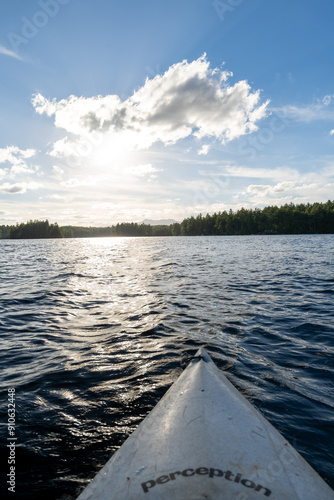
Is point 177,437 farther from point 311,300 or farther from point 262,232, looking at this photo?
point 262,232

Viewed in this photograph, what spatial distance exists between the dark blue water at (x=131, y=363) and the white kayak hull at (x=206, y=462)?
0.77 m

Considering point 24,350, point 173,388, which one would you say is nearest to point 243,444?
point 173,388

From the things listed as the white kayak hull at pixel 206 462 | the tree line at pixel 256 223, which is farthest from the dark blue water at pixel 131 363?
the tree line at pixel 256 223

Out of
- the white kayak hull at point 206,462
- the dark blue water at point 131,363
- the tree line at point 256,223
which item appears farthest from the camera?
the tree line at point 256,223

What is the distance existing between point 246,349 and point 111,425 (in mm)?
3936

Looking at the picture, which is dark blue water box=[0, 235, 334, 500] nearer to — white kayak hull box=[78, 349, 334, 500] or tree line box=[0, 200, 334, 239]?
white kayak hull box=[78, 349, 334, 500]

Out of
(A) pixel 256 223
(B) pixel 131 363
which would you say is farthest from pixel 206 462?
(A) pixel 256 223

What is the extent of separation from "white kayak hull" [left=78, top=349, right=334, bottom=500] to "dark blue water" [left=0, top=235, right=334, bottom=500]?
2.51ft

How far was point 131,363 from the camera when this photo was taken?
19.9 feet

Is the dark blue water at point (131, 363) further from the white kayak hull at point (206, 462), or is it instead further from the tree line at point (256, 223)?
the tree line at point (256, 223)

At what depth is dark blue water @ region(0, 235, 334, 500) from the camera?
3572 mm

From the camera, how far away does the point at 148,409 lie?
14.4ft

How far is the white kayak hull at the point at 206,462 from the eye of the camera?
7.40ft

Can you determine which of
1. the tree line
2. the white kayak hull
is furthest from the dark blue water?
the tree line
